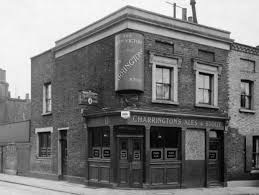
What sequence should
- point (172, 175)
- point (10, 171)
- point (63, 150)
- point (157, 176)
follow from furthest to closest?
1. point (10, 171)
2. point (63, 150)
3. point (172, 175)
4. point (157, 176)

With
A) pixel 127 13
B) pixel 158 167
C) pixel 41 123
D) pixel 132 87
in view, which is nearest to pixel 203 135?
pixel 158 167

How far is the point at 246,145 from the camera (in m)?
22.8

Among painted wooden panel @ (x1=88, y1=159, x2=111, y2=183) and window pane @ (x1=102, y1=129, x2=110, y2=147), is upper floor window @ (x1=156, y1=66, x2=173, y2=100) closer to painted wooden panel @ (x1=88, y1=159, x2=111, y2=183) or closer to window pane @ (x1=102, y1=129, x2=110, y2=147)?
window pane @ (x1=102, y1=129, x2=110, y2=147)

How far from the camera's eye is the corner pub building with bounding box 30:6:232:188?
18.9 metres

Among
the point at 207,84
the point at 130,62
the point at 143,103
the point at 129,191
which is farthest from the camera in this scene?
the point at 207,84

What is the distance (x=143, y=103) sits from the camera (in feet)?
62.6

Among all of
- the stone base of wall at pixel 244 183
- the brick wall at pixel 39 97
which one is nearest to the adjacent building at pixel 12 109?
the brick wall at pixel 39 97

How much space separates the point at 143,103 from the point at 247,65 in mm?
7716

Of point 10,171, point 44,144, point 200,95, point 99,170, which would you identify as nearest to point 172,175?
point 99,170

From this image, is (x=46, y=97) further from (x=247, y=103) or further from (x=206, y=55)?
(x=247, y=103)

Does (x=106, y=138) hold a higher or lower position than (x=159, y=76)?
lower

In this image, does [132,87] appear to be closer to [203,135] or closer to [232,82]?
[203,135]

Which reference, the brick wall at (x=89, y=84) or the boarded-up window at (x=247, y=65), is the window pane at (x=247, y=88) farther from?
the brick wall at (x=89, y=84)

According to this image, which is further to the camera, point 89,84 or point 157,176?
point 89,84
